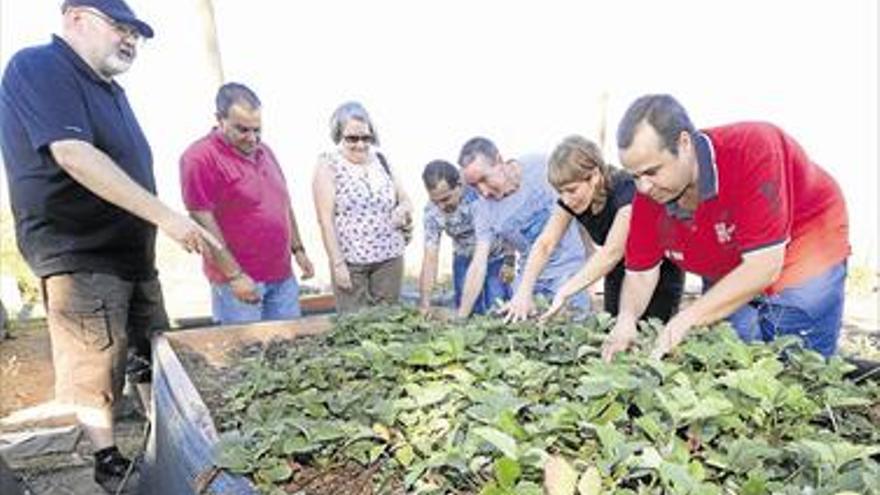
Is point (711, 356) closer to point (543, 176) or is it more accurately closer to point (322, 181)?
point (543, 176)

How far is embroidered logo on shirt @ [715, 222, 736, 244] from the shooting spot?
231 cm

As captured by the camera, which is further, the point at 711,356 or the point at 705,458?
the point at 711,356

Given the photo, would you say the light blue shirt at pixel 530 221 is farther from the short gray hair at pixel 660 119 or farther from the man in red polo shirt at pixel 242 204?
the short gray hair at pixel 660 119

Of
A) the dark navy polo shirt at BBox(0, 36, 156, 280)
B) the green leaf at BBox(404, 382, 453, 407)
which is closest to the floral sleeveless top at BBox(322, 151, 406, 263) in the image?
the dark navy polo shirt at BBox(0, 36, 156, 280)

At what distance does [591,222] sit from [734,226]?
84 centimetres

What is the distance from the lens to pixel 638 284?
101 inches

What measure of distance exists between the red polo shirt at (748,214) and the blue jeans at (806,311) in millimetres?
41

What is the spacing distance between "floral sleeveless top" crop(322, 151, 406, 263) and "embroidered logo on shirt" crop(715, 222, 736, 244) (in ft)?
6.42

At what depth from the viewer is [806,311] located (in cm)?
252

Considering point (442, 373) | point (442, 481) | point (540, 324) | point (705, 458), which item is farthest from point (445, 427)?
point (540, 324)

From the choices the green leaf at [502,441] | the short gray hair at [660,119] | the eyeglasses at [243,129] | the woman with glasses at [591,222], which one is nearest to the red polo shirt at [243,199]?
the eyeglasses at [243,129]

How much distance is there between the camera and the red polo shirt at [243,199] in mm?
3340

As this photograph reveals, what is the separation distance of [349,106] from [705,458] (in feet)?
9.10

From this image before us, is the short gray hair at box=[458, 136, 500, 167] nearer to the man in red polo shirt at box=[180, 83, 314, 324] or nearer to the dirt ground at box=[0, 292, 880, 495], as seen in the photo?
the man in red polo shirt at box=[180, 83, 314, 324]
